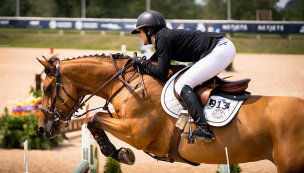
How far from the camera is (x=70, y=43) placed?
28875mm

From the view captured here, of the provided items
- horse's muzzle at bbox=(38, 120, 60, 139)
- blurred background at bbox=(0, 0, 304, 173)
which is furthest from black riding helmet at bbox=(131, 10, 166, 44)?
blurred background at bbox=(0, 0, 304, 173)

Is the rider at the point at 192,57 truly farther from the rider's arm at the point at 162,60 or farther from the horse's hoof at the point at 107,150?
the horse's hoof at the point at 107,150

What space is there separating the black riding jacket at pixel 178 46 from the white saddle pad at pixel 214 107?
0.20m

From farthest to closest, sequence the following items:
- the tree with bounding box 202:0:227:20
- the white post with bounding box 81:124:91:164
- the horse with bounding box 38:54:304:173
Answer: the tree with bounding box 202:0:227:20
the white post with bounding box 81:124:91:164
the horse with bounding box 38:54:304:173

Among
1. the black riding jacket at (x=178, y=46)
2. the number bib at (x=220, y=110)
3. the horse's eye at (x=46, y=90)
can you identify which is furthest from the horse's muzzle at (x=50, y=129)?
the number bib at (x=220, y=110)

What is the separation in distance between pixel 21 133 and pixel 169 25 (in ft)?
64.7

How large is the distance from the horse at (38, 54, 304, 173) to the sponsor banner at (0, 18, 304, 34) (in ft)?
69.8

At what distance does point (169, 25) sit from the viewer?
25.9m

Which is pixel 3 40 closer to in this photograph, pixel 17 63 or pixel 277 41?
pixel 17 63

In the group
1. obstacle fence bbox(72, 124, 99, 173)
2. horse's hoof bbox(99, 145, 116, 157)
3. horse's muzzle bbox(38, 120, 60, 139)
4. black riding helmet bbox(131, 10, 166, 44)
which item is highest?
black riding helmet bbox(131, 10, 166, 44)

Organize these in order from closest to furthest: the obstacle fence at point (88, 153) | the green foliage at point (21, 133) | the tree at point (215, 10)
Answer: the obstacle fence at point (88, 153), the green foliage at point (21, 133), the tree at point (215, 10)

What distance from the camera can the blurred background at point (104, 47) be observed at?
7.03m

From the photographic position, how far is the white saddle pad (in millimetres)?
3400

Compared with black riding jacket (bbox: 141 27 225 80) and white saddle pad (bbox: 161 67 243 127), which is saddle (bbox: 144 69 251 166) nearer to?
white saddle pad (bbox: 161 67 243 127)
